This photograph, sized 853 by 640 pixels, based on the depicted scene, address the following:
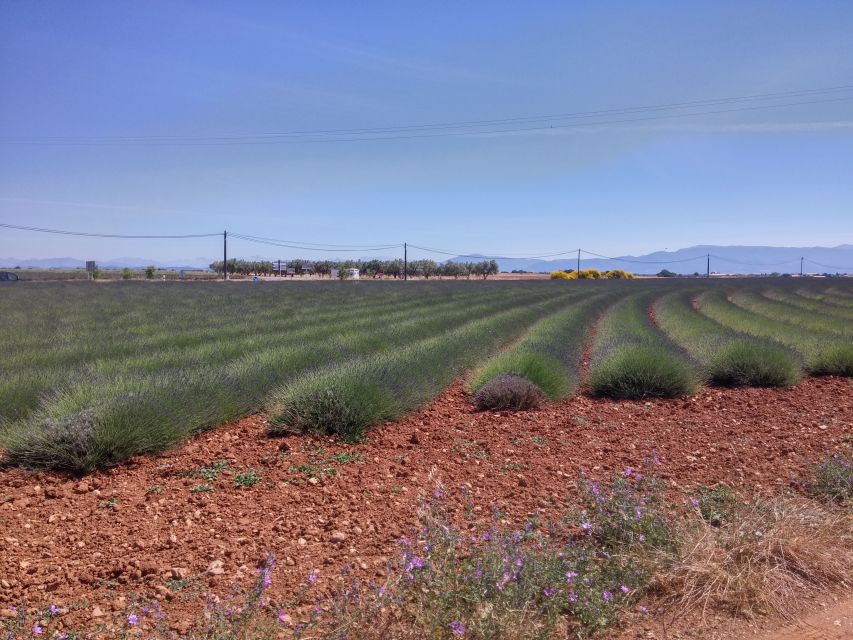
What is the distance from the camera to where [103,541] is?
4.03m

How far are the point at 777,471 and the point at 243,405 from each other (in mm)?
5602

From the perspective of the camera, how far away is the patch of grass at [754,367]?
10516 mm

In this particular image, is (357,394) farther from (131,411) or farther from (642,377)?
(642,377)

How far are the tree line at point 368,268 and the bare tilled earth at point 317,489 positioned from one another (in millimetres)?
100936

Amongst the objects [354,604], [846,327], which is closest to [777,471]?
[354,604]

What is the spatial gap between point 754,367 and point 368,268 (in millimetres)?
110158

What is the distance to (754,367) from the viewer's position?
10641 millimetres

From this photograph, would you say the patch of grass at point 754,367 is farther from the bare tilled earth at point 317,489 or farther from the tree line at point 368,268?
the tree line at point 368,268

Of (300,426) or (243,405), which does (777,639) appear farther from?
(243,405)

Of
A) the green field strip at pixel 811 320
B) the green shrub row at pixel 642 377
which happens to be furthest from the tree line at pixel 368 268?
the green shrub row at pixel 642 377

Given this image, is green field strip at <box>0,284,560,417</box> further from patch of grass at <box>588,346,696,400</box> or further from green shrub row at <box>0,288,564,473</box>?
patch of grass at <box>588,346,696,400</box>

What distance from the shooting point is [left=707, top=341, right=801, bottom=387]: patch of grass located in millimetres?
10516

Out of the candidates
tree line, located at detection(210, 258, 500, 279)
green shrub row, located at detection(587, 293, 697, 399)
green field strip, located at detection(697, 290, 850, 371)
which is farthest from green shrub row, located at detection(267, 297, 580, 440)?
tree line, located at detection(210, 258, 500, 279)

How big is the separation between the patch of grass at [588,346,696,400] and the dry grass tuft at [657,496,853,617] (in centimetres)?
497
